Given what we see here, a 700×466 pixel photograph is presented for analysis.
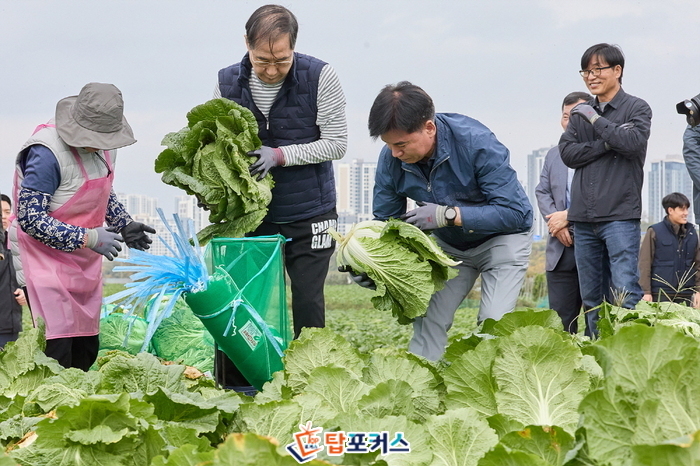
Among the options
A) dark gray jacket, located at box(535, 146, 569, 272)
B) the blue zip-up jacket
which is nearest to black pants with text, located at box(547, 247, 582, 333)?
dark gray jacket, located at box(535, 146, 569, 272)

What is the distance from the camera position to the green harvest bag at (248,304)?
343 centimetres

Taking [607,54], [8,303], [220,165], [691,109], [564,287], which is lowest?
[8,303]

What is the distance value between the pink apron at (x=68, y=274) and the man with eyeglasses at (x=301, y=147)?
0.92 m

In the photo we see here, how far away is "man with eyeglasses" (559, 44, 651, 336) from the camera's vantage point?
5.21 m

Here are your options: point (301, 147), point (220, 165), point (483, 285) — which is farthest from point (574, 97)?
point (220, 165)

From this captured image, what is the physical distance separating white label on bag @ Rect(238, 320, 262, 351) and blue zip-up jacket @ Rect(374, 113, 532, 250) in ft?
3.78

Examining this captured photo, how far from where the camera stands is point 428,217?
12.5 feet

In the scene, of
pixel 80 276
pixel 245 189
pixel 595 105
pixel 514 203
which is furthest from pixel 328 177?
pixel 595 105

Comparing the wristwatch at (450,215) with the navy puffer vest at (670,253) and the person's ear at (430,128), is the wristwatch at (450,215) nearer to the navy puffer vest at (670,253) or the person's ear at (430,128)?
the person's ear at (430,128)

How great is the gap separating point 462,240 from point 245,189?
1212 millimetres

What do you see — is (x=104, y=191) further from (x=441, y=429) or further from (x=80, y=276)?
(x=441, y=429)

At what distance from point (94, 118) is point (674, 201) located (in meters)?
6.46

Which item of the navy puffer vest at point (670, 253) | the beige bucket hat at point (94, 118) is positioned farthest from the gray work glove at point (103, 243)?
the navy puffer vest at point (670, 253)

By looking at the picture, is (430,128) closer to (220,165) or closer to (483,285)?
(483,285)
